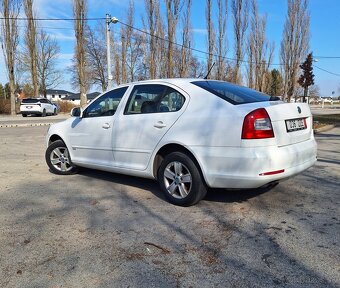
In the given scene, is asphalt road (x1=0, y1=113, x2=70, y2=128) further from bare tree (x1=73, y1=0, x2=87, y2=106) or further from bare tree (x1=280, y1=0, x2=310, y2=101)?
bare tree (x1=280, y1=0, x2=310, y2=101)

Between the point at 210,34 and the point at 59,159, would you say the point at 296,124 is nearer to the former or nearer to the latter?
the point at 59,159

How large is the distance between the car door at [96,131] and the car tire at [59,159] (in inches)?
13.5

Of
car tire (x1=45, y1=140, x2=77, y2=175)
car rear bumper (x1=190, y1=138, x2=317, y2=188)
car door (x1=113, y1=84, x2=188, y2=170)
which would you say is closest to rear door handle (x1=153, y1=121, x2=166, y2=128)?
car door (x1=113, y1=84, x2=188, y2=170)

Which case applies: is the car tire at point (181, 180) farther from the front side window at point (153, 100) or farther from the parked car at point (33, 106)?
the parked car at point (33, 106)

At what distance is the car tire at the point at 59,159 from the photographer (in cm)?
650

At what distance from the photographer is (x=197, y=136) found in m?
4.37

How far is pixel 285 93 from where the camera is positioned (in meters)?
39.7

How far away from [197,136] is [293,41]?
34.3 m

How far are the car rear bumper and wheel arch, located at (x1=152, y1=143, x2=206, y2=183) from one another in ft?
0.35

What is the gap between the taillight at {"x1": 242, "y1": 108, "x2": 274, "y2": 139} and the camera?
4035 mm

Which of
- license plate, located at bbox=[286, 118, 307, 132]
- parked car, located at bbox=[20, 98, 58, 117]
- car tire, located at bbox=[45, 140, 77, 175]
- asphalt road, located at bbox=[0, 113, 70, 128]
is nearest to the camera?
license plate, located at bbox=[286, 118, 307, 132]

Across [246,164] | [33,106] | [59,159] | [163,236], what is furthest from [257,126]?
[33,106]

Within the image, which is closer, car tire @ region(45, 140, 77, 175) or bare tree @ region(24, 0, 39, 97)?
car tire @ region(45, 140, 77, 175)

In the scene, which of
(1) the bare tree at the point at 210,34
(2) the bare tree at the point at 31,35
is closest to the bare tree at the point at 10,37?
(2) the bare tree at the point at 31,35
